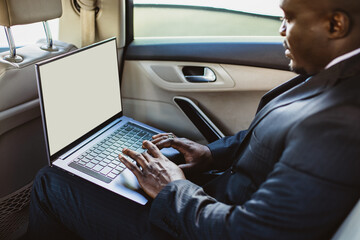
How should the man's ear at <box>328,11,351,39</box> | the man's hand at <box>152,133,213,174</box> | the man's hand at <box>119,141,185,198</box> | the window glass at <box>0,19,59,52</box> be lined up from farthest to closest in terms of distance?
the window glass at <box>0,19,59,52</box> → the man's hand at <box>152,133,213,174</box> → the man's hand at <box>119,141,185,198</box> → the man's ear at <box>328,11,351,39</box>

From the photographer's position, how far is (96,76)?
4.51ft

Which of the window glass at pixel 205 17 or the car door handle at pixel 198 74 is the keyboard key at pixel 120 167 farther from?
the window glass at pixel 205 17

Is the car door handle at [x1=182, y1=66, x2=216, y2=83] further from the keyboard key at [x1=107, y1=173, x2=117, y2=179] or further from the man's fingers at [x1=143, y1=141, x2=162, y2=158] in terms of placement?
the keyboard key at [x1=107, y1=173, x2=117, y2=179]

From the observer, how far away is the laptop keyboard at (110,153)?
3.90 feet

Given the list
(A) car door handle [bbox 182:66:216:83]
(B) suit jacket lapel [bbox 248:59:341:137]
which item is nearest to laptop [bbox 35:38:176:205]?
(A) car door handle [bbox 182:66:216:83]

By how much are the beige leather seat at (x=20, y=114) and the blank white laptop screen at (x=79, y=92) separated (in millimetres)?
189

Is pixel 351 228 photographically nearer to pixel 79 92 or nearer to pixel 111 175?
pixel 111 175

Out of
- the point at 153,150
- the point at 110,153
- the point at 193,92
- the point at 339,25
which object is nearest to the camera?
the point at 339,25

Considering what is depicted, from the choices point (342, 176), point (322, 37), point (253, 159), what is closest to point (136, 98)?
point (253, 159)

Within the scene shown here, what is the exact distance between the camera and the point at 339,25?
2.65ft

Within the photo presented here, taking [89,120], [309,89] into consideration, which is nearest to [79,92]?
[89,120]

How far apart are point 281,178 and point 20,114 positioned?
1.00 metres

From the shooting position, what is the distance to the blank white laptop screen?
115cm

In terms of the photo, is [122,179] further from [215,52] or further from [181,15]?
[181,15]
